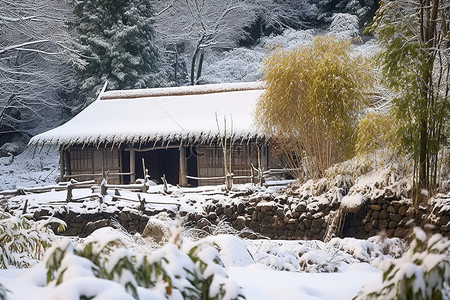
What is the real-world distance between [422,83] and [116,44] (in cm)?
1485

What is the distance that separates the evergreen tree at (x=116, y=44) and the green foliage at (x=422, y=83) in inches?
551

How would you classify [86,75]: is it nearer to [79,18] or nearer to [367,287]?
[79,18]

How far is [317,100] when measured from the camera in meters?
11.1

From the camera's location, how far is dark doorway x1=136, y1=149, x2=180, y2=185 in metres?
17.1

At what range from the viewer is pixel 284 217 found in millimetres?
10844

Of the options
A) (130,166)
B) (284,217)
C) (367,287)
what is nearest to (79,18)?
(130,166)

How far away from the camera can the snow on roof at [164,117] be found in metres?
14.2

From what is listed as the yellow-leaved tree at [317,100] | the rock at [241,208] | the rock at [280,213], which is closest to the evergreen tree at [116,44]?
the yellow-leaved tree at [317,100]

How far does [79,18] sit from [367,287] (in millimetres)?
22473

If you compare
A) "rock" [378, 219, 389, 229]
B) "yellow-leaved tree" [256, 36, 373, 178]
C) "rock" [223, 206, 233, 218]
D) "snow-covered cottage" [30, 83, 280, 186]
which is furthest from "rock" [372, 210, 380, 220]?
"snow-covered cottage" [30, 83, 280, 186]

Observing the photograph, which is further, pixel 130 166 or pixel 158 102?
pixel 158 102

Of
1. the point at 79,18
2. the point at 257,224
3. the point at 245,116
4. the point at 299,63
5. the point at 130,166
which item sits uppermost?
the point at 79,18

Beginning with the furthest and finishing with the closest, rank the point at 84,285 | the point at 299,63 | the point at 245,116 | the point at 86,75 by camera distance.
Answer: the point at 86,75 → the point at 245,116 → the point at 299,63 → the point at 84,285

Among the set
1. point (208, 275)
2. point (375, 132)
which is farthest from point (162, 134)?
point (208, 275)
